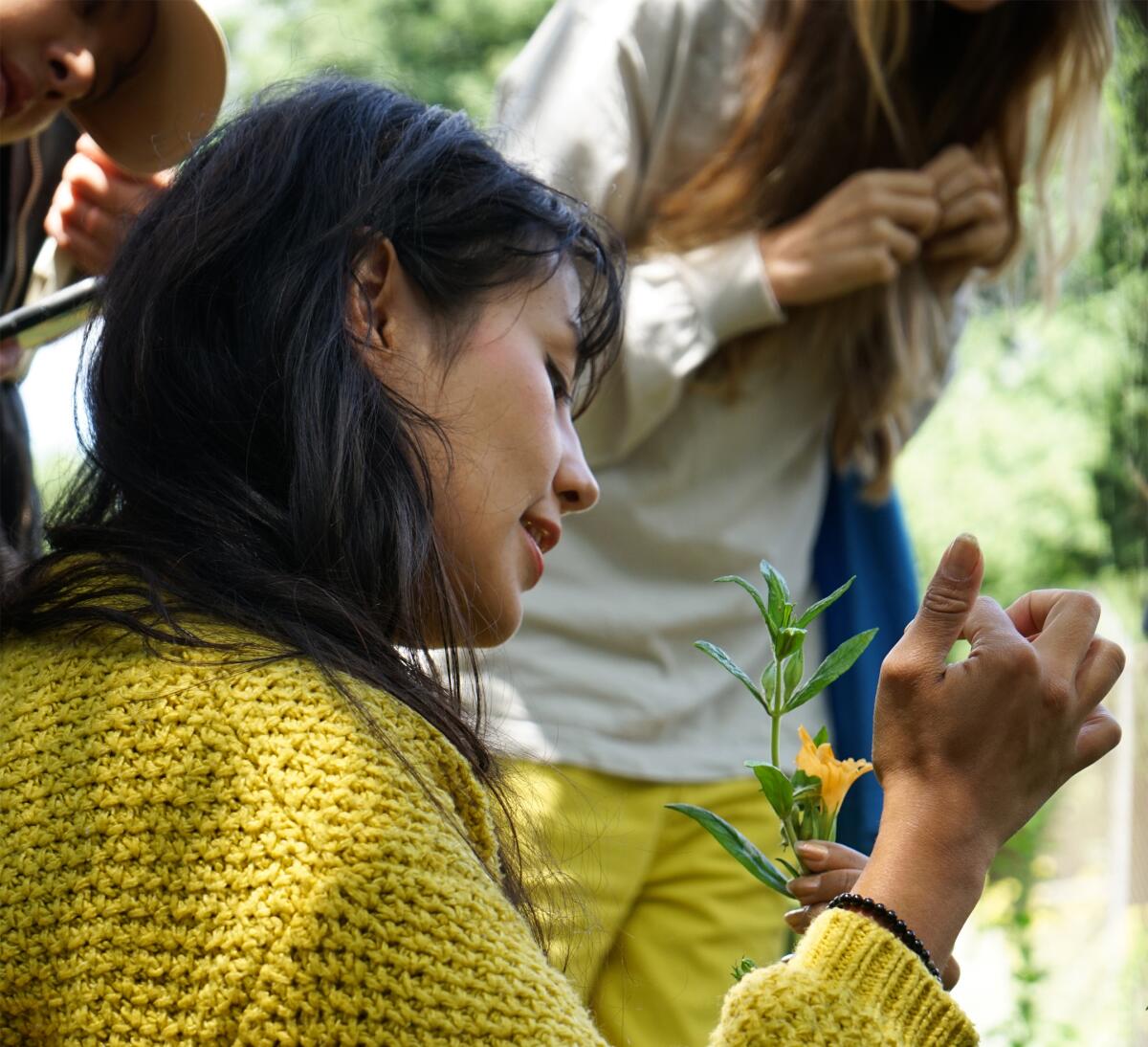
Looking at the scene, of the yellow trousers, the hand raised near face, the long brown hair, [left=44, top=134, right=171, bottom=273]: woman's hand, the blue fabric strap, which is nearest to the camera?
the hand raised near face

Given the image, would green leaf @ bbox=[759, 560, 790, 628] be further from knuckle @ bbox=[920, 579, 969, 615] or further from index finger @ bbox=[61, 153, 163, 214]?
index finger @ bbox=[61, 153, 163, 214]

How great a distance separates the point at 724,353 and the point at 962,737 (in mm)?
1206

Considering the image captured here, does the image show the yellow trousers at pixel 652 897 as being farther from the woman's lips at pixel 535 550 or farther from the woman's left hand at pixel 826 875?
the woman's left hand at pixel 826 875

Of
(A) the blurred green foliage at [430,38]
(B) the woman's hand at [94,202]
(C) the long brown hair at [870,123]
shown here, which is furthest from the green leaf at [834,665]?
(A) the blurred green foliage at [430,38]

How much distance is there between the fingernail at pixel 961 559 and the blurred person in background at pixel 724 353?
100 cm

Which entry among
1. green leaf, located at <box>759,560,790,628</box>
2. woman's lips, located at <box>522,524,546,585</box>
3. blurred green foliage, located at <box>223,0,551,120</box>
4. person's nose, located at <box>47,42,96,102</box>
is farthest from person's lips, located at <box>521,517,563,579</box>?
blurred green foliage, located at <box>223,0,551,120</box>

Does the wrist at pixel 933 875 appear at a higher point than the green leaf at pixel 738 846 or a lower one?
higher

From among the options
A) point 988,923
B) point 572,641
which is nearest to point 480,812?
point 572,641

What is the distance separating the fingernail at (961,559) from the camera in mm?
1137

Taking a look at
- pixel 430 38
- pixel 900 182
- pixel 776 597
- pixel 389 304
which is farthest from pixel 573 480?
pixel 430 38

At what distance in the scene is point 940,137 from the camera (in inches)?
93.7

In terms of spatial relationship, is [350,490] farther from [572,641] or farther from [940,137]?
[940,137]

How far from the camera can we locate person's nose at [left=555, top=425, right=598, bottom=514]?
161 cm

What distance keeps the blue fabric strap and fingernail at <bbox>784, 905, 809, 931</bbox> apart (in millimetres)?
1109
